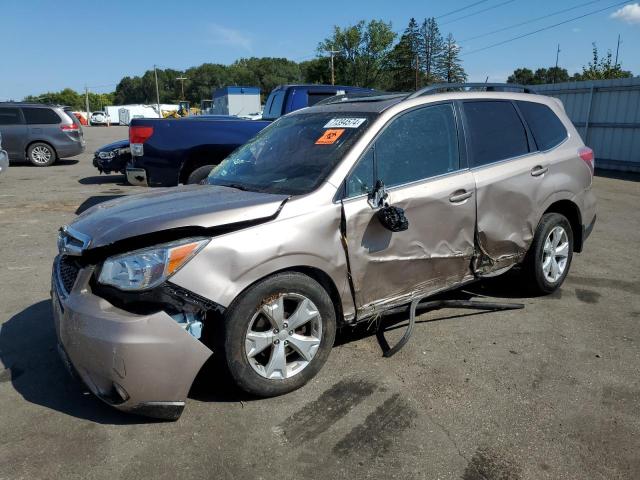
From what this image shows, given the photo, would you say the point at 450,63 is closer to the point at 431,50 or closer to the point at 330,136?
the point at 431,50

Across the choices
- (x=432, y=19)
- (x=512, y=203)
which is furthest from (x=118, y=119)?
(x=512, y=203)

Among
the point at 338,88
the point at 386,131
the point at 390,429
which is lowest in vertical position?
the point at 390,429

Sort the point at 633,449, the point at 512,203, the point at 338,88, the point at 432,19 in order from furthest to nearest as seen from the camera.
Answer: the point at 432,19 → the point at 338,88 → the point at 512,203 → the point at 633,449

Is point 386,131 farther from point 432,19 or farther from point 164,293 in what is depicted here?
point 432,19

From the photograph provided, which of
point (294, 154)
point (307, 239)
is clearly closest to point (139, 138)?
point (294, 154)

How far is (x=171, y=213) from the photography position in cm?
298

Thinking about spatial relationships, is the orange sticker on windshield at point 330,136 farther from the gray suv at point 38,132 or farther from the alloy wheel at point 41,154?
the alloy wheel at point 41,154

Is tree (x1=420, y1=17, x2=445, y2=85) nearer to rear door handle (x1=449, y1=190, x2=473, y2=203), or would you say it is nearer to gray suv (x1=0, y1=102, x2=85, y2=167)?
gray suv (x1=0, y1=102, x2=85, y2=167)

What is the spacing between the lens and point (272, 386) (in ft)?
10.1

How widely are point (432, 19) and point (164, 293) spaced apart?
221ft

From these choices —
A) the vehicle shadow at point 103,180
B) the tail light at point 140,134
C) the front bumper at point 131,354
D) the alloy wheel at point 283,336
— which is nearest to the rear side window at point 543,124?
the alloy wheel at point 283,336

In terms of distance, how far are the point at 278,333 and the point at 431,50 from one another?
64524 mm

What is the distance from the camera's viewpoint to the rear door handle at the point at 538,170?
14.6 feet

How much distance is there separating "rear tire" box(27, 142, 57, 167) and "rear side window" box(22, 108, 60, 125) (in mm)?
667
